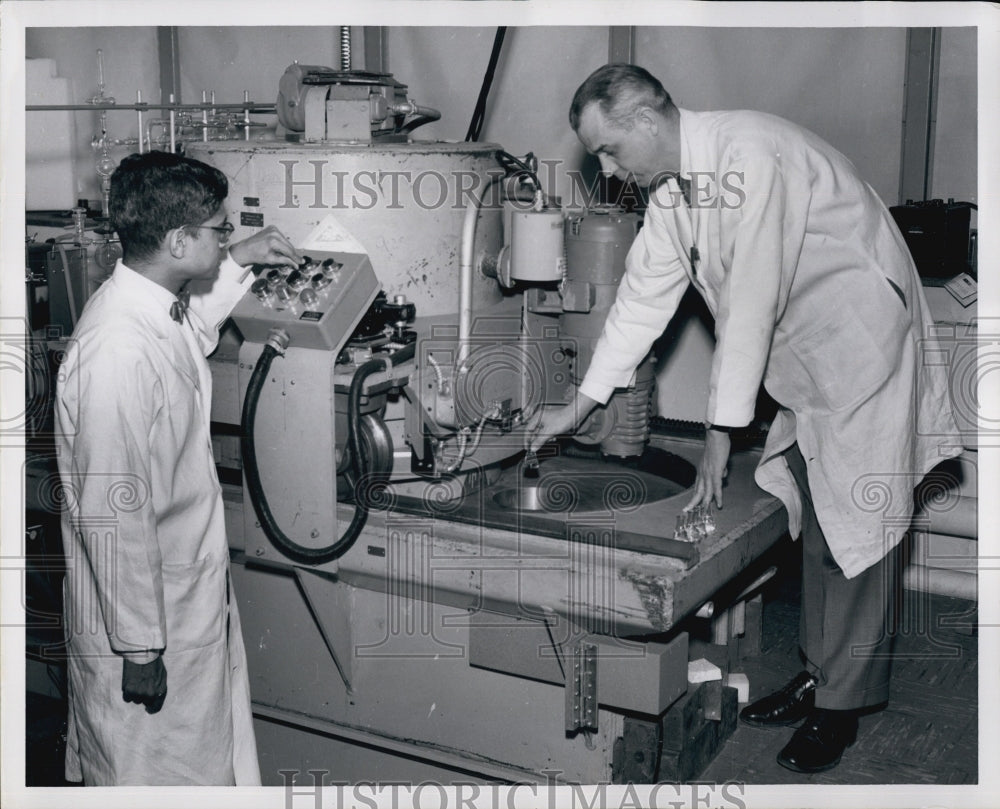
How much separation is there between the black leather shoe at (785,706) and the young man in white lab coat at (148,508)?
1.19 meters

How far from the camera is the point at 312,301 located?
2.36 meters

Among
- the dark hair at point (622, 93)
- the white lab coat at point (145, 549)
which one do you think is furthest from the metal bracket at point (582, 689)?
the dark hair at point (622, 93)

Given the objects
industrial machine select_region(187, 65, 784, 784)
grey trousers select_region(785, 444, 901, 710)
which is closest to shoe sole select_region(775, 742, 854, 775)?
Answer: grey trousers select_region(785, 444, 901, 710)

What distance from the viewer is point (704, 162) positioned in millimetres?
2256

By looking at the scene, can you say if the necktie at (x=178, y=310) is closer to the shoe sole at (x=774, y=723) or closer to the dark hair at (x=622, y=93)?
the dark hair at (x=622, y=93)

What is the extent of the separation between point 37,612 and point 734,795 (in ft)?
6.25

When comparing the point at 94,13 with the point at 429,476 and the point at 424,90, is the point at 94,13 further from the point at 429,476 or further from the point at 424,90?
the point at 424,90

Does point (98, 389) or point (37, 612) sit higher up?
point (98, 389)

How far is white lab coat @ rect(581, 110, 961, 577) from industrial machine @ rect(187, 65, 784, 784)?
246mm

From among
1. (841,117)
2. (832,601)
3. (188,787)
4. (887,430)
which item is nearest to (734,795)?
(832,601)

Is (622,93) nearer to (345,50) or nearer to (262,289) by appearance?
(262,289)

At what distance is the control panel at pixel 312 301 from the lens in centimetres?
233

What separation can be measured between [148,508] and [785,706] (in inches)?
61.2

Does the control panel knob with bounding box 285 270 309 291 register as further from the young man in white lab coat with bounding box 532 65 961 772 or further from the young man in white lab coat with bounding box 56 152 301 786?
the young man in white lab coat with bounding box 532 65 961 772
